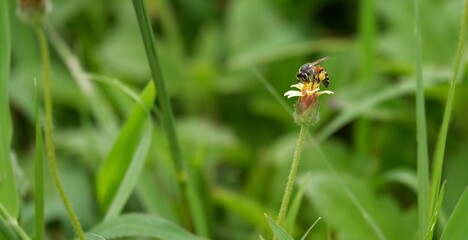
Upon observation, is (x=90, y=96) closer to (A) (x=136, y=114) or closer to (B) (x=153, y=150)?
(B) (x=153, y=150)

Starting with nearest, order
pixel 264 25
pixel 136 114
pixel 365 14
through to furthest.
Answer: pixel 136 114
pixel 365 14
pixel 264 25

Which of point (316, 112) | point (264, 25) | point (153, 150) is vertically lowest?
point (316, 112)

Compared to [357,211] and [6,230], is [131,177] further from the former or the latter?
[357,211]

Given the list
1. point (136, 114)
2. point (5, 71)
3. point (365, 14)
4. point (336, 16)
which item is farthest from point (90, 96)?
point (336, 16)

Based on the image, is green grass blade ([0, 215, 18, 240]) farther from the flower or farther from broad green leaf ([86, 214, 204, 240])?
the flower

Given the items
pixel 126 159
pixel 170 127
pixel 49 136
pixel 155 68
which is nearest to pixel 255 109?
pixel 126 159

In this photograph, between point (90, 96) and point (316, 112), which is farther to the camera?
point (90, 96)
